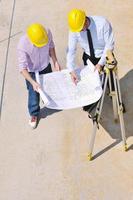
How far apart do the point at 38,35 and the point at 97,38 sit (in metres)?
0.72

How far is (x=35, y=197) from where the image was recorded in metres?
5.11

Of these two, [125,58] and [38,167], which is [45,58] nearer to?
[38,167]

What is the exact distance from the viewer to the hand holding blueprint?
4793 millimetres

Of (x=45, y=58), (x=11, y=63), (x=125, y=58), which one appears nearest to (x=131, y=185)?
(x=45, y=58)

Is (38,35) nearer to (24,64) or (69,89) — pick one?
(24,64)

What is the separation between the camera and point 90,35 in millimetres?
5008

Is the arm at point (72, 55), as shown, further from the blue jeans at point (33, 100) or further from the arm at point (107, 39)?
the blue jeans at point (33, 100)

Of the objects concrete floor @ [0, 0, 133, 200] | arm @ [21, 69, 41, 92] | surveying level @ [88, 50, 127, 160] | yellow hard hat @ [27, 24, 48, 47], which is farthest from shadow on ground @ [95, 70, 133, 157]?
yellow hard hat @ [27, 24, 48, 47]

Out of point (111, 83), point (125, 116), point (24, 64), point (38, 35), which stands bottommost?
point (125, 116)

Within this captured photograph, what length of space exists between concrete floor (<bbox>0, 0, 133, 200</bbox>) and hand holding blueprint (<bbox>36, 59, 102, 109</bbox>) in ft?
3.28


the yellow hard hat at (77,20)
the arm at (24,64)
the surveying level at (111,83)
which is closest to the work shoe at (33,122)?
the arm at (24,64)

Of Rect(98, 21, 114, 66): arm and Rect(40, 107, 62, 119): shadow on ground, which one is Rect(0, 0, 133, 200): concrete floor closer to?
Rect(40, 107, 62, 119): shadow on ground

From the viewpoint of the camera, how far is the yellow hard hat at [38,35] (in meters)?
4.94

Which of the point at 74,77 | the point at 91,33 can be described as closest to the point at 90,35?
the point at 91,33
